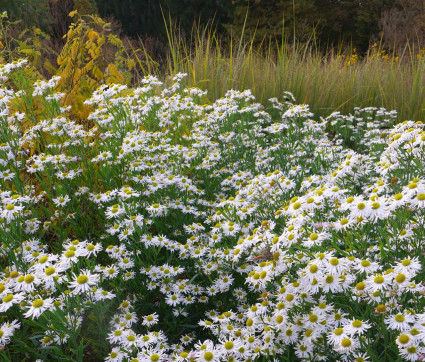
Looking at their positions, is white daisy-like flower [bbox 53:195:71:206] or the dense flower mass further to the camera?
white daisy-like flower [bbox 53:195:71:206]

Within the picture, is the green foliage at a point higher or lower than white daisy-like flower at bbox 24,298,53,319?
higher

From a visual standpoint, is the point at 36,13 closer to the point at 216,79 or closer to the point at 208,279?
the point at 216,79

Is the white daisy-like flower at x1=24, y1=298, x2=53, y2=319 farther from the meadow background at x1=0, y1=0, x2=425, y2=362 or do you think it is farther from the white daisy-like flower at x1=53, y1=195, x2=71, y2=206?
the white daisy-like flower at x1=53, y1=195, x2=71, y2=206

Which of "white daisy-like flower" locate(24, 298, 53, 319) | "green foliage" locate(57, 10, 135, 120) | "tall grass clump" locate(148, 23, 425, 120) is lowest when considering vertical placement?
"tall grass clump" locate(148, 23, 425, 120)

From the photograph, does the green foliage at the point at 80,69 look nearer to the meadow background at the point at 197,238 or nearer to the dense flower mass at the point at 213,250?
the meadow background at the point at 197,238

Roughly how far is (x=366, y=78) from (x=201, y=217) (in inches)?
179

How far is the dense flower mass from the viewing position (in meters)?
1.75

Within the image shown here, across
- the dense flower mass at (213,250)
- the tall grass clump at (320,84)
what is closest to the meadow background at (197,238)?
the dense flower mass at (213,250)

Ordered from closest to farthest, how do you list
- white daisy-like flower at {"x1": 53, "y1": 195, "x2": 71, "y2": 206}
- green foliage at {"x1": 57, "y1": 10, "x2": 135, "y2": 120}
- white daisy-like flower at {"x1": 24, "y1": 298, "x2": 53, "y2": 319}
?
white daisy-like flower at {"x1": 24, "y1": 298, "x2": 53, "y2": 319} < white daisy-like flower at {"x1": 53, "y1": 195, "x2": 71, "y2": 206} < green foliage at {"x1": 57, "y1": 10, "x2": 135, "y2": 120}

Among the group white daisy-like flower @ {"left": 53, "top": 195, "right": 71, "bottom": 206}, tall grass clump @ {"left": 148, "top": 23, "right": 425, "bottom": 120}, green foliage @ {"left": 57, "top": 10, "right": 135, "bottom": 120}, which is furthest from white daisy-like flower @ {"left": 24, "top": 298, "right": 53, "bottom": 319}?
tall grass clump @ {"left": 148, "top": 23, "right": 425, "bottom": 120}

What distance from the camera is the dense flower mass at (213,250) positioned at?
1752mm

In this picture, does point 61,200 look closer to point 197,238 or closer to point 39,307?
point 197,238

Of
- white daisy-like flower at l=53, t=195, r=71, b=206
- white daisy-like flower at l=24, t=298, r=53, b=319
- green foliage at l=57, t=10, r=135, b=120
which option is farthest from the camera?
green foliage at l=57, t=10, r=135, b=120

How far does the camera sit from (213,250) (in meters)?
2.57
